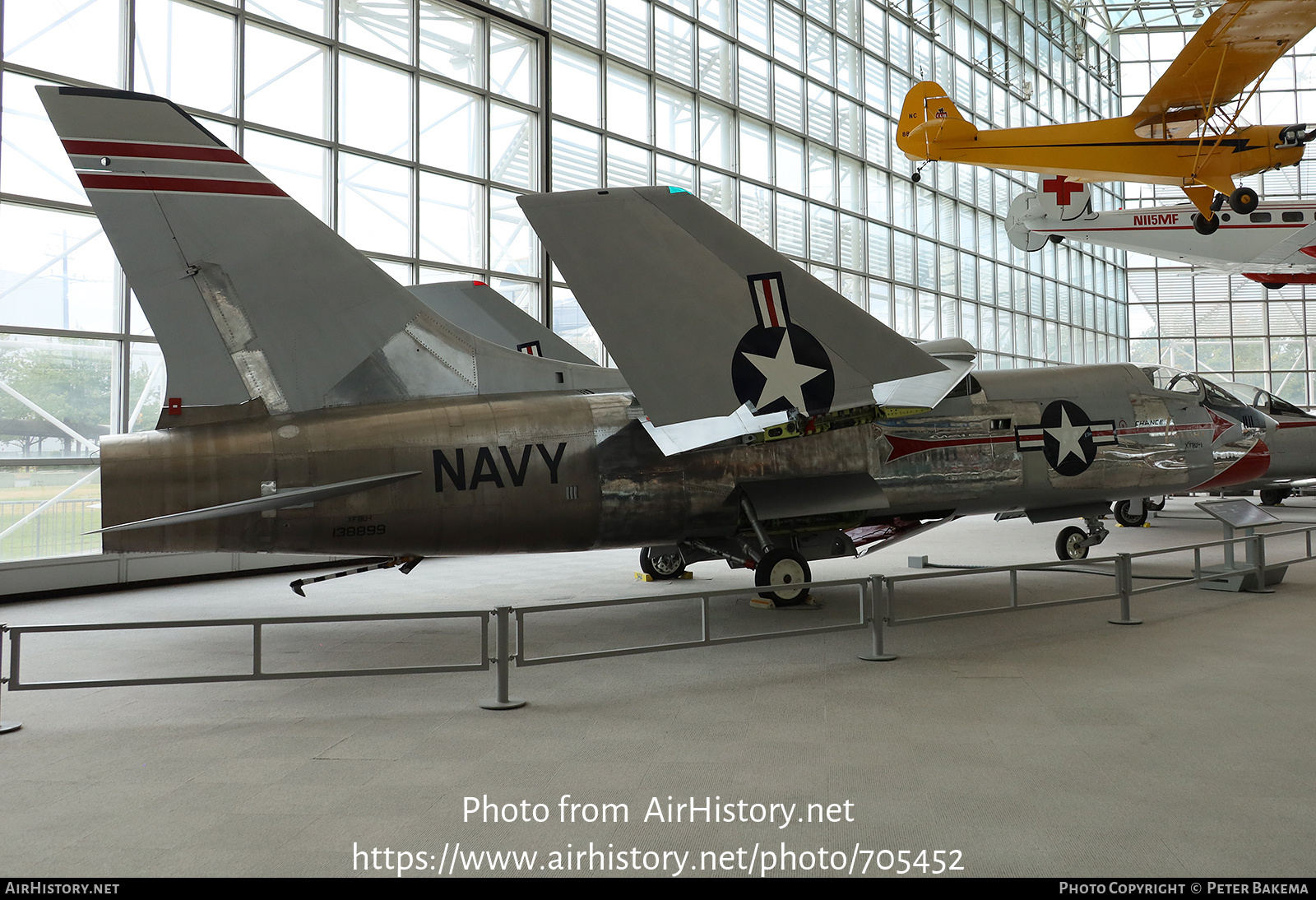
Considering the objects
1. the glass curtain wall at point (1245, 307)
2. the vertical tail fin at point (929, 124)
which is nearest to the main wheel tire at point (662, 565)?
the vertical tail fin at point (929, 124)

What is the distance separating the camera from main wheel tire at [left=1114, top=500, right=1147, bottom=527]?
699 inches

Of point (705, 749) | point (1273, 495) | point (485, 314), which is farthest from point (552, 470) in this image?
point (1273, 495)

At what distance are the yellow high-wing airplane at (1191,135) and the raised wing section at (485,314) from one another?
1162 centimetres

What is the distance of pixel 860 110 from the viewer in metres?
26.2

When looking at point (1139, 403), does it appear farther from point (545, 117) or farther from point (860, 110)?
point (860, 110)

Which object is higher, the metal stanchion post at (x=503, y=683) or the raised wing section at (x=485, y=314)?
the raised wing section at (x=485, y=314)

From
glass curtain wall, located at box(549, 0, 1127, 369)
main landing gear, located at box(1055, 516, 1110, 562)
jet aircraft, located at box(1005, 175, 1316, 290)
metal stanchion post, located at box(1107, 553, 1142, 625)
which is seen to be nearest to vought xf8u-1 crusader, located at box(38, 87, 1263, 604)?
metal stanchion post, located at box(1107, 553, 1142, 625)

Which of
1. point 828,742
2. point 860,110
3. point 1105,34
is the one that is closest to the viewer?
point 828,742

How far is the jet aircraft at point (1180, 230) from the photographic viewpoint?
23406 millimetres

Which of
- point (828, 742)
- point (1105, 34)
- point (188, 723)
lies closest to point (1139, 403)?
point (828, 742)

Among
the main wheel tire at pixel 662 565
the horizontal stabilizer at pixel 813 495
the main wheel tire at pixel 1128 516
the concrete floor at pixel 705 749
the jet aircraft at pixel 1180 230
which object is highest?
the jet aircraft at pixel 1180 230

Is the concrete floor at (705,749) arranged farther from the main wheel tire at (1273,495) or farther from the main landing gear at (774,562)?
the main wheel tire at (1273,495)

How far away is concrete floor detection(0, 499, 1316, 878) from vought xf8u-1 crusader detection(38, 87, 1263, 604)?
1.18m

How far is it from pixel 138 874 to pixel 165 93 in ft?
42.7
